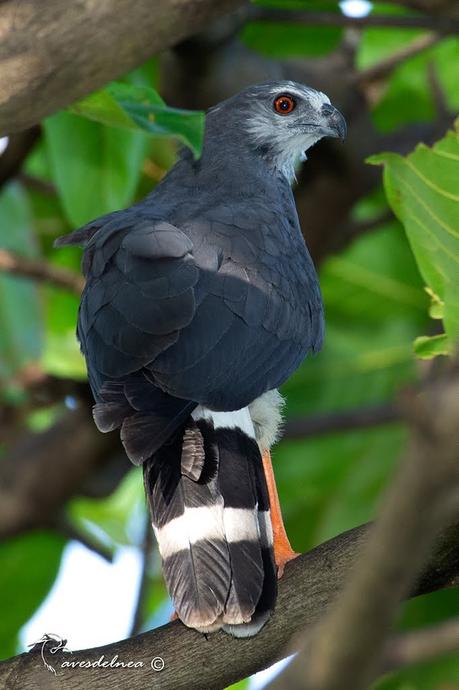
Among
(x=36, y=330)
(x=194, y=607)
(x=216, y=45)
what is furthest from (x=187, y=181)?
(x=194, y=607)

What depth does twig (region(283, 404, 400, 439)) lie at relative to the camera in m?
6.02

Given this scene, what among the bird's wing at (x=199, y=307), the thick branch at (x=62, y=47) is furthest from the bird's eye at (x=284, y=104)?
the thick branch at (x=62, y=47)

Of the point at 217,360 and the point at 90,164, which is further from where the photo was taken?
the point at 90,164

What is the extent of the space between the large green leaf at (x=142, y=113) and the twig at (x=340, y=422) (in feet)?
8.68

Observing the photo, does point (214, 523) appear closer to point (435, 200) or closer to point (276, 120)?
point (435, 200)

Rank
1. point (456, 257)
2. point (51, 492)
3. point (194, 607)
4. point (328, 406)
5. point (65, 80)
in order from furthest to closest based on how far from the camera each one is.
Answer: point (328, 406)
point (51, 492)
point (456, 257)
point (194, 607)
point (65, 80)

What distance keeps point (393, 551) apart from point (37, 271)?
15.1 feet

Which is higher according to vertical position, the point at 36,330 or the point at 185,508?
the point at 36,330

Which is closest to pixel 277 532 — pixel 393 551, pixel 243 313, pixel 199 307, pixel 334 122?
pixel 243 313

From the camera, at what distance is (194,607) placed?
329cm

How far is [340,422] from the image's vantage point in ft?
19.9

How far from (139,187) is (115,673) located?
13.5 ft

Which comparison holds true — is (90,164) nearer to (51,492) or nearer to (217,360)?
(51,492)

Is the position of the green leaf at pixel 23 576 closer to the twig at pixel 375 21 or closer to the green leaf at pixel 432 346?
the twig at pixel 375 21
